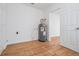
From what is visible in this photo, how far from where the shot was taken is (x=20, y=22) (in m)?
3.29

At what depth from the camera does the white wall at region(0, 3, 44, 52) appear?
2851 mm

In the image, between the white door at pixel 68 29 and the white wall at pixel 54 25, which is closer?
the white door at pixel 68 29

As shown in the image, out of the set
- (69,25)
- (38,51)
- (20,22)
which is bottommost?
(38,51)

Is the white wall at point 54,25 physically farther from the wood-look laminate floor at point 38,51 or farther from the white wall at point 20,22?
the wood-look laminate floor at point 38,51

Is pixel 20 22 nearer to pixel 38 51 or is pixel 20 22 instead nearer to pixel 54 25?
pixel 38 51

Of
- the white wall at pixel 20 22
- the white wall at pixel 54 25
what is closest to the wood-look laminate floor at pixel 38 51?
the white wall at pixel 20 22

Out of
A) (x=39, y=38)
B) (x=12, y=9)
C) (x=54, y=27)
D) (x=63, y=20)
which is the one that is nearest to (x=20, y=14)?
(x=12, y=9)

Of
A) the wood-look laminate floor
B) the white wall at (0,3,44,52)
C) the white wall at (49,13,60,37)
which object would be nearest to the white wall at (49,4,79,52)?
the wood-look laminate floor

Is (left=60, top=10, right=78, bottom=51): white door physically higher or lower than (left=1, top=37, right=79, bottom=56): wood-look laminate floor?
higher

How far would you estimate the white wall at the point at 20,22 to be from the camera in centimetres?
285

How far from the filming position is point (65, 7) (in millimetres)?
2592

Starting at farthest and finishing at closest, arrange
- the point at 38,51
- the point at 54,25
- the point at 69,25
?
the point at 54,25 → the point at 69,25 → the point at 38,51

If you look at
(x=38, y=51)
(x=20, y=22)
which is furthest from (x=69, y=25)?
(x=20, y=22)

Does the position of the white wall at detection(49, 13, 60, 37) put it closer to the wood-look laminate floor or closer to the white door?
the white door
